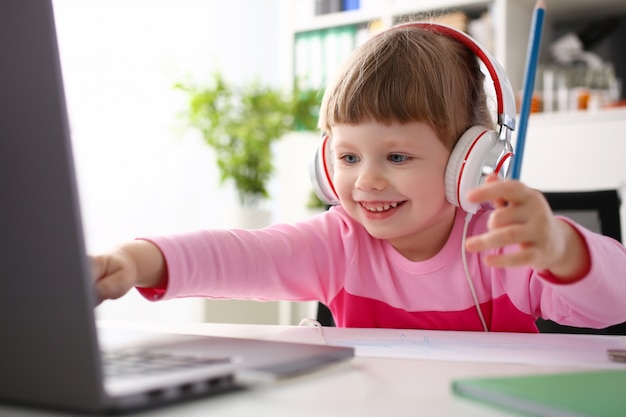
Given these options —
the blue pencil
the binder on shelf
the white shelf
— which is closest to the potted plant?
the binder on shelf

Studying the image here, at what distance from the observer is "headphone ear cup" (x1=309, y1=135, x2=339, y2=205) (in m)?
1.08

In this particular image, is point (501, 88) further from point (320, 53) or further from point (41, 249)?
point (320, 53)

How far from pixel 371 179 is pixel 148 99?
2.44 metres

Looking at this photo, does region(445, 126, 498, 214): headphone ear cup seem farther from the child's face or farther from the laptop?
the laptop

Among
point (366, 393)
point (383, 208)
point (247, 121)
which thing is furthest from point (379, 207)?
point (247, 121)

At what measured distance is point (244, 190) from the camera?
3053 mm

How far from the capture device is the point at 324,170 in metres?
1.08

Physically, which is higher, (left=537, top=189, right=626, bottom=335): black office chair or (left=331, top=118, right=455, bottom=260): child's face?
(left=331, top=118, right=455, bottom=260): child's face

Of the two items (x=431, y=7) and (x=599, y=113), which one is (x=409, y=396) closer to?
(x=599, y=113)

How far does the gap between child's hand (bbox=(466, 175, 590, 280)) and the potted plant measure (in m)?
2.37

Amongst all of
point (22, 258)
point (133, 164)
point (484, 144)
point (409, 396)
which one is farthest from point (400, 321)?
point (133, 164)

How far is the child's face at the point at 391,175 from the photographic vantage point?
1.00 m

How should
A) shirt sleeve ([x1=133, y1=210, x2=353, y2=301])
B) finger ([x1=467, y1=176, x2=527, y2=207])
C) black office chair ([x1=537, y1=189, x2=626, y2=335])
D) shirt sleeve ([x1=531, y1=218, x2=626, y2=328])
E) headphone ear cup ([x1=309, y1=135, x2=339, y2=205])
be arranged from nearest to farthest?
finger ([x1=467, y1=176, x2=527, y2=207])
shirt sleeve ([x1=531, y1=218, x2=626, y2=328])
shirt sleeve ([x1=133, y1=210, x2=353, y2=301])
headphone ear cup ([x1=309, y1=135, x2=339, y2=205])
black office chair ([x1=537, y1=189, x2=626, y2=335])

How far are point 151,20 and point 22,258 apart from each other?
3066mm
